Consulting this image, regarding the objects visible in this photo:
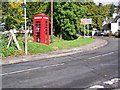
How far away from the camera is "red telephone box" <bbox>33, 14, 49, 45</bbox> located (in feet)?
91.5

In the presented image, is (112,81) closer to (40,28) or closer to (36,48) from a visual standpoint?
(36,48)

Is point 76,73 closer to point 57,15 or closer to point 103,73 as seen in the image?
point 103,73

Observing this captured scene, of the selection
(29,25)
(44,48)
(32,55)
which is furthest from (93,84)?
(29,25)

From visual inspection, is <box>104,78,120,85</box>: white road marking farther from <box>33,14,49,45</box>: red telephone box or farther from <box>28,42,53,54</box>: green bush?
<box>33,14,49,45</box>: red telephone box

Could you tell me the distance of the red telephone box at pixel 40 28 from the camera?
91.5 ft

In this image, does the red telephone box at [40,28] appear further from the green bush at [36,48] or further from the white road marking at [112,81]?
the white road marking at [112,81]

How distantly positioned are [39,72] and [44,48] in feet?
35.1

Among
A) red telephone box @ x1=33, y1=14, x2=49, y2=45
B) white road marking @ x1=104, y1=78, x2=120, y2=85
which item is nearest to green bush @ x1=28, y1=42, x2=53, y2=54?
red telephone box @ x1=33, y1=14, x2=49, y2=45

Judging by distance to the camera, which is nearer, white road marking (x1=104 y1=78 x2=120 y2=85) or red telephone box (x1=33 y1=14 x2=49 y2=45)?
white road marking (x1=104 y1=78 x2=120 y2=85)

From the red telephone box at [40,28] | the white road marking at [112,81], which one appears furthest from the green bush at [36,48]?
the white road marking at [112,81]

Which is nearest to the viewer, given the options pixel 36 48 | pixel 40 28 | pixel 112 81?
pixel 112 81

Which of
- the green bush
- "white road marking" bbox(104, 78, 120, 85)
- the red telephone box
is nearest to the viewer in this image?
"white road marking" bbox(104, 78, 120, 85)

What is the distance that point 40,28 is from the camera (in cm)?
2797

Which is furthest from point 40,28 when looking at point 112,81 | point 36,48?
point 112,81
